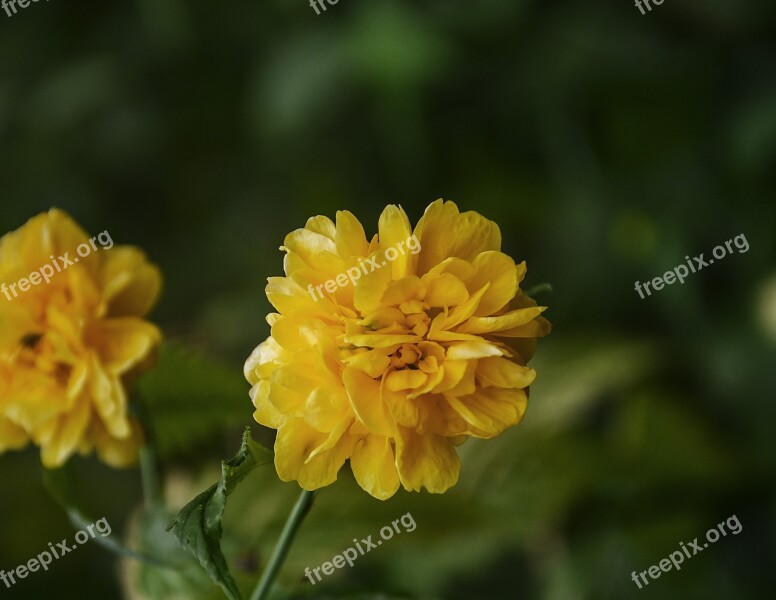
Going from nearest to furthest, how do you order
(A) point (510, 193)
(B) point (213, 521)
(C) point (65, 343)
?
(B) point (213, 521)
(C) point (65, 343)
(A) point (510, 193)

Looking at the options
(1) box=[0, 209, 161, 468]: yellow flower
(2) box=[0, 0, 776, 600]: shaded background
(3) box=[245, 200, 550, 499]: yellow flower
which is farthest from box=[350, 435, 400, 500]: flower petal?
(2) box=[0, 0, 776, 600]: shaded background

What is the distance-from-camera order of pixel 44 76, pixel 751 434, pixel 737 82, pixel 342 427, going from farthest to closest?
pixel 44 76 < pixel 737 82 < pixel 751 434 < pixel 342 427

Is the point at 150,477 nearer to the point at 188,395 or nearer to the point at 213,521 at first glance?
the point at 188,395

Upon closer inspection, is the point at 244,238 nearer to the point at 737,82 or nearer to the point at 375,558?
the point at 375,558

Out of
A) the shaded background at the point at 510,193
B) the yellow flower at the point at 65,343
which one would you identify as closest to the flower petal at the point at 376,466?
the yellow flower at the point at 65,343

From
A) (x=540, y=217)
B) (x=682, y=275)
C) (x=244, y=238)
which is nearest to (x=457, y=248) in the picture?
(x=682, y=275)

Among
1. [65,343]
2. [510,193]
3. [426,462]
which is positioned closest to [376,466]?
[426,462]

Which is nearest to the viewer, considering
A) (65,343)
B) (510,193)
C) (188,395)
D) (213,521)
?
(213,521)

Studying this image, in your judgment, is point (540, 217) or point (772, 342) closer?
point (772, 342)
